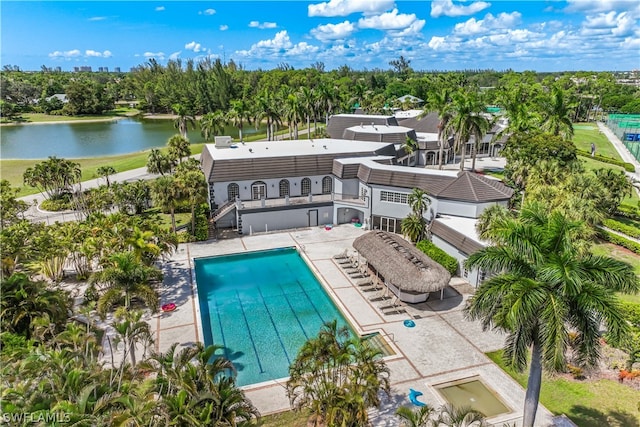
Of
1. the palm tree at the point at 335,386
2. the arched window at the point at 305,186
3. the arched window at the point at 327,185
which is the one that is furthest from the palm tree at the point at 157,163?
the palm tree at the point at 335,386

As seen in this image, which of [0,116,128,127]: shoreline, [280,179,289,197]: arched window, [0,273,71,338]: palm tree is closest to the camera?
[0,273,71,338]: palm tree

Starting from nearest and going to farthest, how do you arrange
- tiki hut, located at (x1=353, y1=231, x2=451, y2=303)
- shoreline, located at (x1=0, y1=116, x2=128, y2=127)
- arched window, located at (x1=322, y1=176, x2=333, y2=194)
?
tiki hut, located at (x1=353, y1=231, x2=451, y2=303) < arched window, located at (x1=322, y1=176, x2=333, y2=194) < shoreline, located at (x1=0, y1=116, x2=128, y2=127)

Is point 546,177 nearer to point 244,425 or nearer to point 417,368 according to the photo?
point 417,368

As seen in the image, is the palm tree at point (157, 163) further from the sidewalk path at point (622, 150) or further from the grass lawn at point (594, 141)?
the grass lawn at point (594, 141)

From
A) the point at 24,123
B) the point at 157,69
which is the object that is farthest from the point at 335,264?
the point at 157,69

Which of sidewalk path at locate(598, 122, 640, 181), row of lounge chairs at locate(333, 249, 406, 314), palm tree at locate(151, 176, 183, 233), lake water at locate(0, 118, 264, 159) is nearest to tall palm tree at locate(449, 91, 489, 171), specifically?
row of lounge chairs at locate(333, 249, 406, 314)

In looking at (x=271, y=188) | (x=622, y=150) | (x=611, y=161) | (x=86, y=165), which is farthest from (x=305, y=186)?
(x=622, y=150)

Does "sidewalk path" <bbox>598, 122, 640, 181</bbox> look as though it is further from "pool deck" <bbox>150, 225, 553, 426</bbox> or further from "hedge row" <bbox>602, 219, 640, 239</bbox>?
"pool deck" <bbox>150, 225, 553, 426</bbox>
